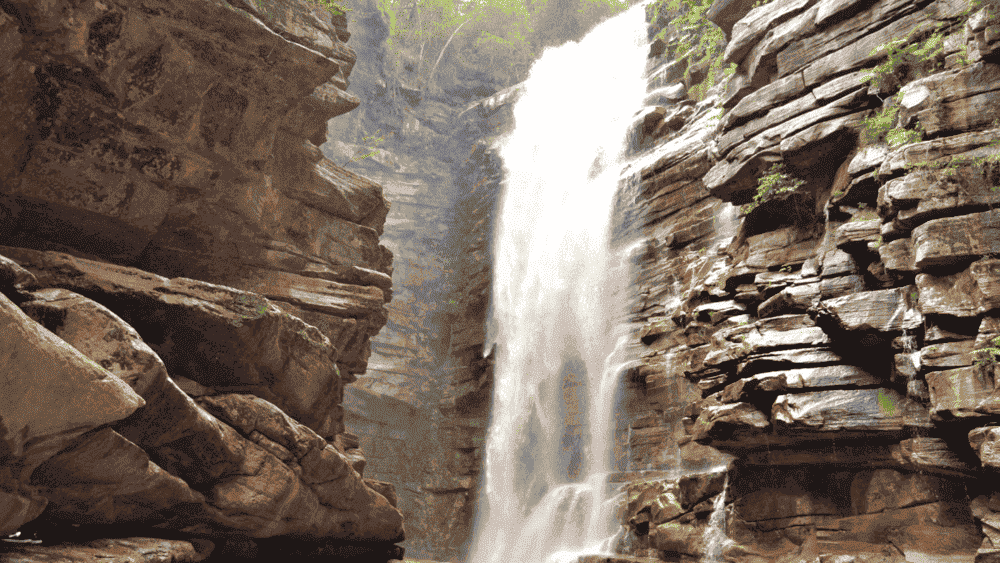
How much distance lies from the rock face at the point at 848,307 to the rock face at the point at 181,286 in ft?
20.1

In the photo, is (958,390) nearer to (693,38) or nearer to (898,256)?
(898,256)

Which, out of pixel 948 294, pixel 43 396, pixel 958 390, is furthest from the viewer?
pixel 948 294

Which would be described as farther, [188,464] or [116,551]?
[188,464]

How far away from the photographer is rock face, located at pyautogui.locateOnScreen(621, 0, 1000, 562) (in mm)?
8383

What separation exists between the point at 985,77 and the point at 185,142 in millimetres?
12372

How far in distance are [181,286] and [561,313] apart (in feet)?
47.5

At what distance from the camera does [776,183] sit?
484 inches

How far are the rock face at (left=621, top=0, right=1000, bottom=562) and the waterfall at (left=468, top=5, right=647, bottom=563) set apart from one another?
354cm

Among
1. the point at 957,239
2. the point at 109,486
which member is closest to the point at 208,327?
the point at 109,486

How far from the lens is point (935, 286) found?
8.51m

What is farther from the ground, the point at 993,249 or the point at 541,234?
the point at 541,234

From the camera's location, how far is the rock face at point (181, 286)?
20.6 feet

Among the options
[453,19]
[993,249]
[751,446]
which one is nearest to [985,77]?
[993,249]

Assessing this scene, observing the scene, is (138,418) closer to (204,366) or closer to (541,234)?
(204,366)
